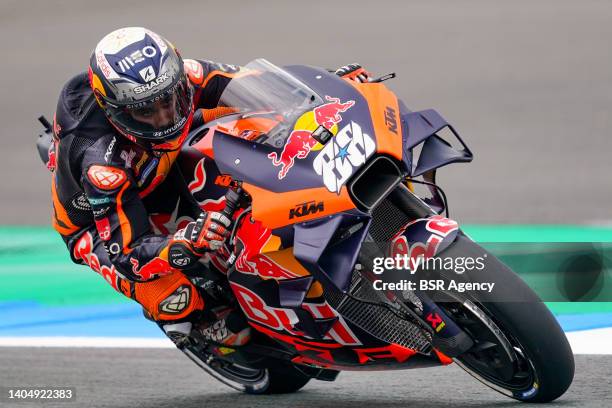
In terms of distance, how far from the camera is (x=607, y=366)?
5.09m

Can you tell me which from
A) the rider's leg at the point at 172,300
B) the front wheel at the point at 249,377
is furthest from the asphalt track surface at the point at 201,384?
the rider's leg at the point at 172,300

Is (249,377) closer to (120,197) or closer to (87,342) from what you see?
(120,197)

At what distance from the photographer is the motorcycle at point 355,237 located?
3.68 metres

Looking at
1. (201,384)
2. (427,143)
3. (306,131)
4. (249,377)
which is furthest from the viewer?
(201,384)

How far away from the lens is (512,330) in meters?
3.86

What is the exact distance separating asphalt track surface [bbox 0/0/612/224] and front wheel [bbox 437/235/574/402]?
498 cm

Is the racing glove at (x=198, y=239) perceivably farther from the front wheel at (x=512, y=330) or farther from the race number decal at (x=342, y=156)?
the front wheel at (x=512, y=330)

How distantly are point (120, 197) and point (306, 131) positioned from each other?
36.4 inches

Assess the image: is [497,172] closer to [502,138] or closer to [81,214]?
[502,138]

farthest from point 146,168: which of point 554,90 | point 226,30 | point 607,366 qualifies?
point 226,30

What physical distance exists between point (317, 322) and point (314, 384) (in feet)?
4.74

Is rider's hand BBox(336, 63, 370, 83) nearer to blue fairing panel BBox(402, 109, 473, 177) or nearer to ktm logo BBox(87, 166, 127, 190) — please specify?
blue fairing panel BBox(402, 109, 473, 177)

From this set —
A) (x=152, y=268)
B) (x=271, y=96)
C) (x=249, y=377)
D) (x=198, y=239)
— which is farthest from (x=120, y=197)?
(x=249, y=377)

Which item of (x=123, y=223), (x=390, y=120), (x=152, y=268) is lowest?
(x=152, y=268)
